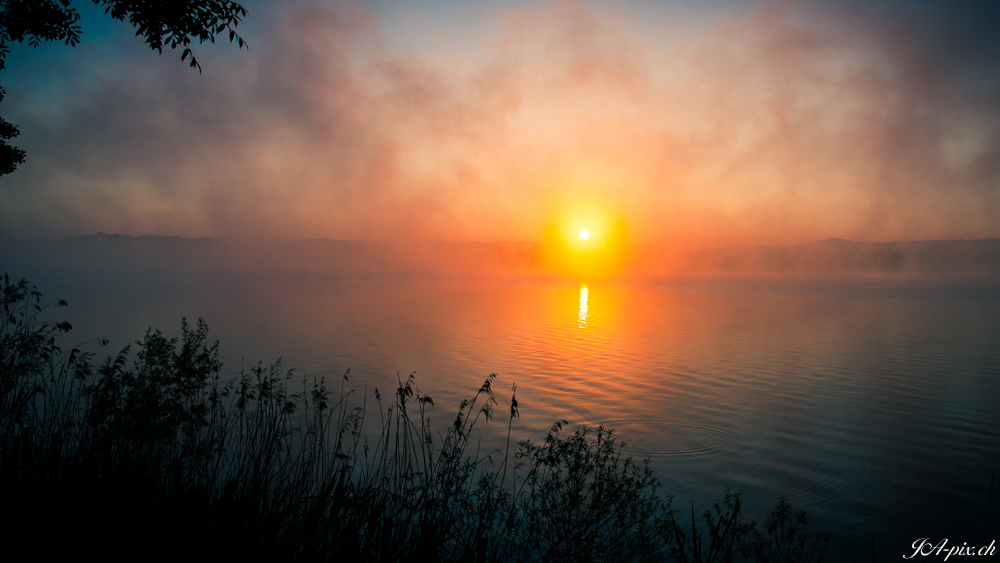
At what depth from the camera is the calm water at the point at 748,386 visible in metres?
11.7

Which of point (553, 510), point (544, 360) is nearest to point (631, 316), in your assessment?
point (544, 360)

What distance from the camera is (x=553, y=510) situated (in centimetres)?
755

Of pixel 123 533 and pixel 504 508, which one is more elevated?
pixel 123 533

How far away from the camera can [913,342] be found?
34.0 m

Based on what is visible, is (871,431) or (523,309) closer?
(871,431)

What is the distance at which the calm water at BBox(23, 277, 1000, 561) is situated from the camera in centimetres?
1173

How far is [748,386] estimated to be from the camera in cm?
2170

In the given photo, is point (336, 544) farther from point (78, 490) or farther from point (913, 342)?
point (913, 342)

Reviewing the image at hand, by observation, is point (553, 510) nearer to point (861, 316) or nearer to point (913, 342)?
point (913, 342)

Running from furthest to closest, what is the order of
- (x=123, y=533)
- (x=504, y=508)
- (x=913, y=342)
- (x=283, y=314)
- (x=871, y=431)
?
(x=283, y=314), (x=913, y=342), (x=871, y=431), (x=504, y=508), (x=123, y=533)

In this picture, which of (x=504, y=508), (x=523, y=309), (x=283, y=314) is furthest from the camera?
(x=523, y=309)

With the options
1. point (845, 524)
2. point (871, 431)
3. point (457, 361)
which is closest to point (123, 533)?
point (845, 524)

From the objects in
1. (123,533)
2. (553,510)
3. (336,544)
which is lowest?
(553,510)

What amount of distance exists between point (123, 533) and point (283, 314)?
1900 inches
